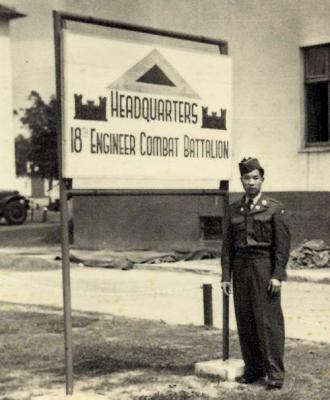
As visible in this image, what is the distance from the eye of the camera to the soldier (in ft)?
22.2

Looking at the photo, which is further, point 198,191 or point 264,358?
point 198,191

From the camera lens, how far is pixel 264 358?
6.82 metres

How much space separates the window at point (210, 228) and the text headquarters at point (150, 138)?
13.4 metres

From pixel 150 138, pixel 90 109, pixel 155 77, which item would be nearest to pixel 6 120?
pixel 155 77

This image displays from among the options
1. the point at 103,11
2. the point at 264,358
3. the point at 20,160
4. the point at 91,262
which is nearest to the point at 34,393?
the point at 264,358

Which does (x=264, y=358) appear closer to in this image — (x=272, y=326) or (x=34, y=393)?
(x=272, y=326)

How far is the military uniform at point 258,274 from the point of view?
677cm

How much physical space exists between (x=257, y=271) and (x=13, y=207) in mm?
29393

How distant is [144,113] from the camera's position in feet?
23.4

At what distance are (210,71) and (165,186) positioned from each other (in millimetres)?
1122

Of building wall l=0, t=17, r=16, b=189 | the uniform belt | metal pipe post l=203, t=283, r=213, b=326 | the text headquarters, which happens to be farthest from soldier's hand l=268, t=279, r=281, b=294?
building wall l=0, t=17, r=16, b=189

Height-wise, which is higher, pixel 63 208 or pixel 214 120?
pixel 214 120

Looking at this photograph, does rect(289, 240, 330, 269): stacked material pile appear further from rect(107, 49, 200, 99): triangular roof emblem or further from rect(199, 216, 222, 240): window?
rect(107, 49, 200, 99): triangular roof emblem

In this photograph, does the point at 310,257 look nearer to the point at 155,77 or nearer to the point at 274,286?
the point at 155,77
